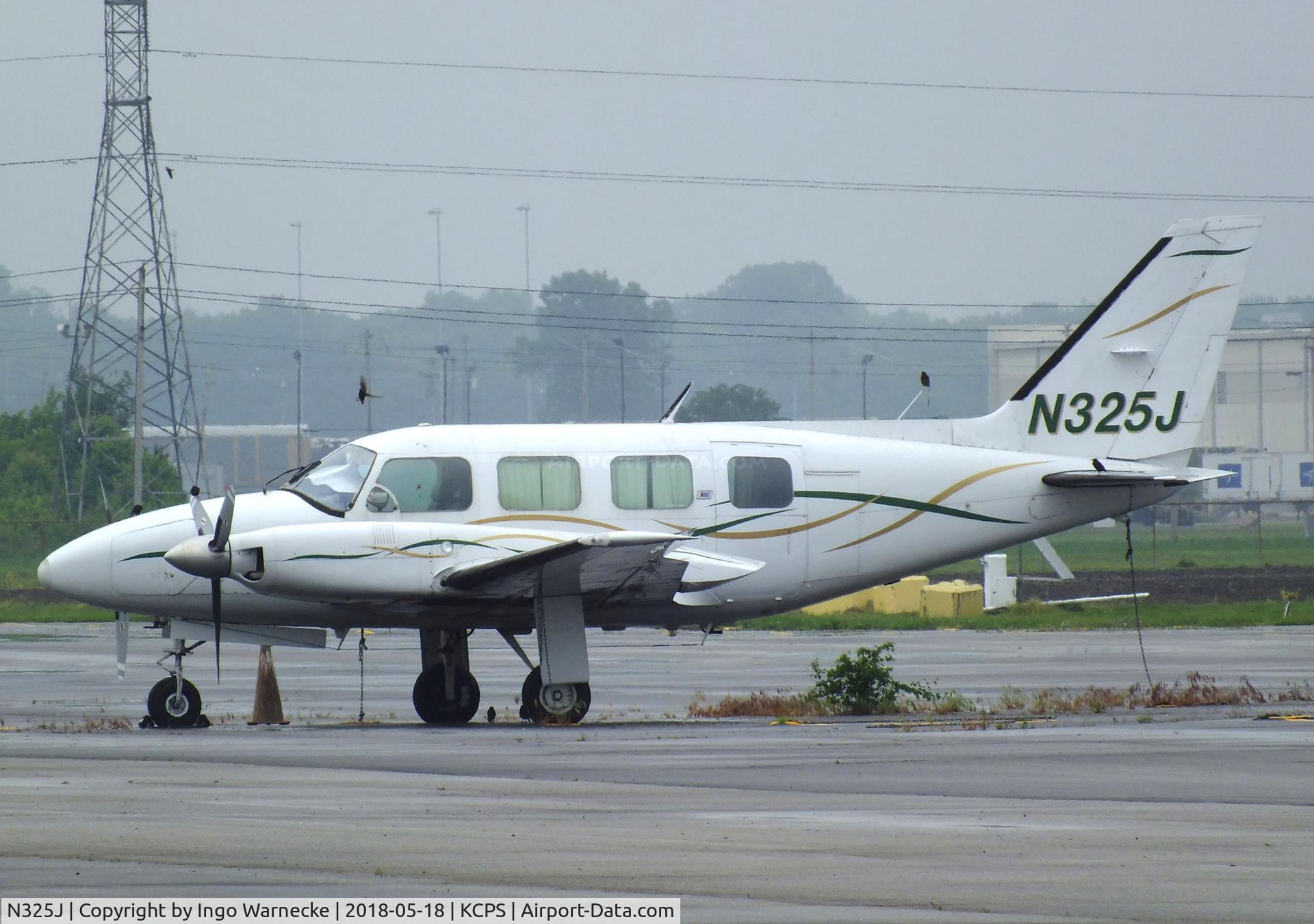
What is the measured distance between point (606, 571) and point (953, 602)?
22.3 metres

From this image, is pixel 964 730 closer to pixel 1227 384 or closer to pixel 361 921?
pixel 361 921

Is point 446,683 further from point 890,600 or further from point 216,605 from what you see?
point 890,600

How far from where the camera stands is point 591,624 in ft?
55.1

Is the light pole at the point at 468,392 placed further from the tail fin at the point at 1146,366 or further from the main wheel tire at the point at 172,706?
the main wheel tire at the point at 172,706

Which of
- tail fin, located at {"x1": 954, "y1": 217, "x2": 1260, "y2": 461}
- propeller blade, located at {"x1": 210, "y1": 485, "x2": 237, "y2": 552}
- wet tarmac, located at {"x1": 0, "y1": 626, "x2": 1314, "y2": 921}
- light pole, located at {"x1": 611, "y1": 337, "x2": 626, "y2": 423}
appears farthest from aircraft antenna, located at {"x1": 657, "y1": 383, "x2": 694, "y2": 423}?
light pole, located at {"x1": 611, "y1": 337, "x2": 626, "y2": 423}

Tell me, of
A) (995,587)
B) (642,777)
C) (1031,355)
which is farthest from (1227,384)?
(642,777)

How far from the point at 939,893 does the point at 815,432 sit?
1088 cm

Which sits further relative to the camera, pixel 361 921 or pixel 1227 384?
pixel 1227 384

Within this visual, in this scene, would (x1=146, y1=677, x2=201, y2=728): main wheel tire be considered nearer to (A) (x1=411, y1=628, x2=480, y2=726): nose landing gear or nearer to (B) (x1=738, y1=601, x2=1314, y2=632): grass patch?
(A) (x1=411, y1=628, x2=480, y2=726): nose landing gear

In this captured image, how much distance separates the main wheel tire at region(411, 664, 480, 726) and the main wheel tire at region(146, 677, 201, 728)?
2.31 meters

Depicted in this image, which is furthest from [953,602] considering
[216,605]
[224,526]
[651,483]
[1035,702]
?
[224,526]

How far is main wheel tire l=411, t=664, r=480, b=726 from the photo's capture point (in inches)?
656

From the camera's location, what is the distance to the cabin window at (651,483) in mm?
16547

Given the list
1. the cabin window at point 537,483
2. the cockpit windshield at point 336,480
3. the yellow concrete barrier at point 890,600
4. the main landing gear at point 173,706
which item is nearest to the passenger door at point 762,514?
the cabin window at point 537,483
